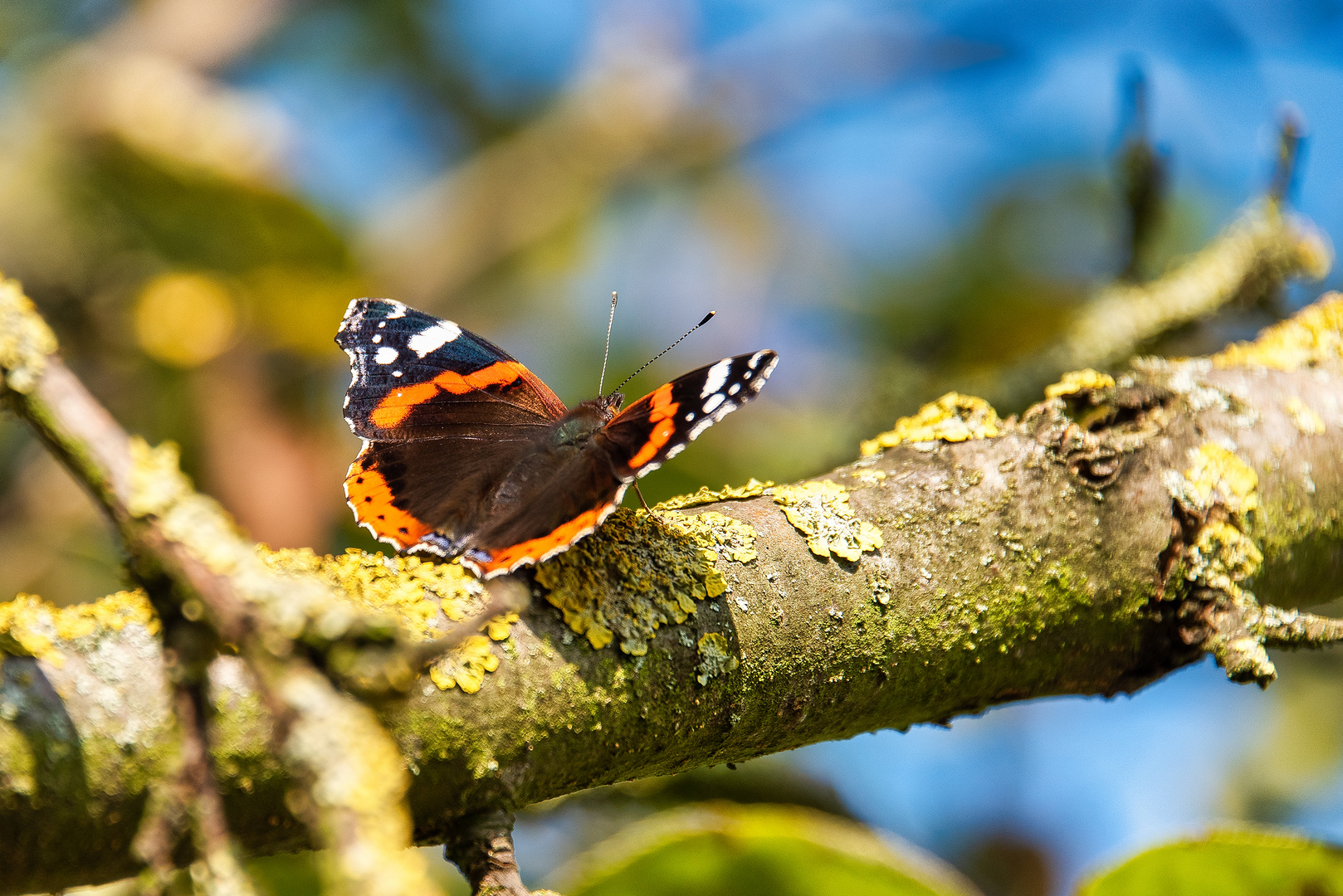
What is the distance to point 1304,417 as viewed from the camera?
5.34 ft

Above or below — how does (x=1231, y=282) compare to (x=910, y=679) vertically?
above

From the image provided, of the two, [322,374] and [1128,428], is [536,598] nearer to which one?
[1128,428]

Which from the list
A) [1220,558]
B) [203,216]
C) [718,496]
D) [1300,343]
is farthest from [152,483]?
[203,216]

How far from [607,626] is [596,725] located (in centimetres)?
10

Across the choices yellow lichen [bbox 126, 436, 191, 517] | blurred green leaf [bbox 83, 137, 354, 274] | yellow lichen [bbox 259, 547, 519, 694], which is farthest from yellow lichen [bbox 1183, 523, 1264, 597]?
blurred green leaf [bbox 83, 137, 354, 274]

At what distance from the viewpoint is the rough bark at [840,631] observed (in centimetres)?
89

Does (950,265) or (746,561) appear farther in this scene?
(950,265)

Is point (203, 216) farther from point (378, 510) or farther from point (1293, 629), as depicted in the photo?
point (1293, 629)

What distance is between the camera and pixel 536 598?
3.65 ft

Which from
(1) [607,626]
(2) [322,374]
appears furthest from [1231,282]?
(2) [322,374]

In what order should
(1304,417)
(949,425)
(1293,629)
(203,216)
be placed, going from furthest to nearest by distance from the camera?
(203,216)
(1304,417)
(949,425)
(1293,629)

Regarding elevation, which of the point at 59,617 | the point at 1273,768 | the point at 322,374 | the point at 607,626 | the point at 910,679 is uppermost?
the point at 322,374

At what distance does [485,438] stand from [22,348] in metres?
1.28

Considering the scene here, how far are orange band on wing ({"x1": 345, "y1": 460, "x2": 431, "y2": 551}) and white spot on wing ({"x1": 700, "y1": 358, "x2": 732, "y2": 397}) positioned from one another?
47cm
